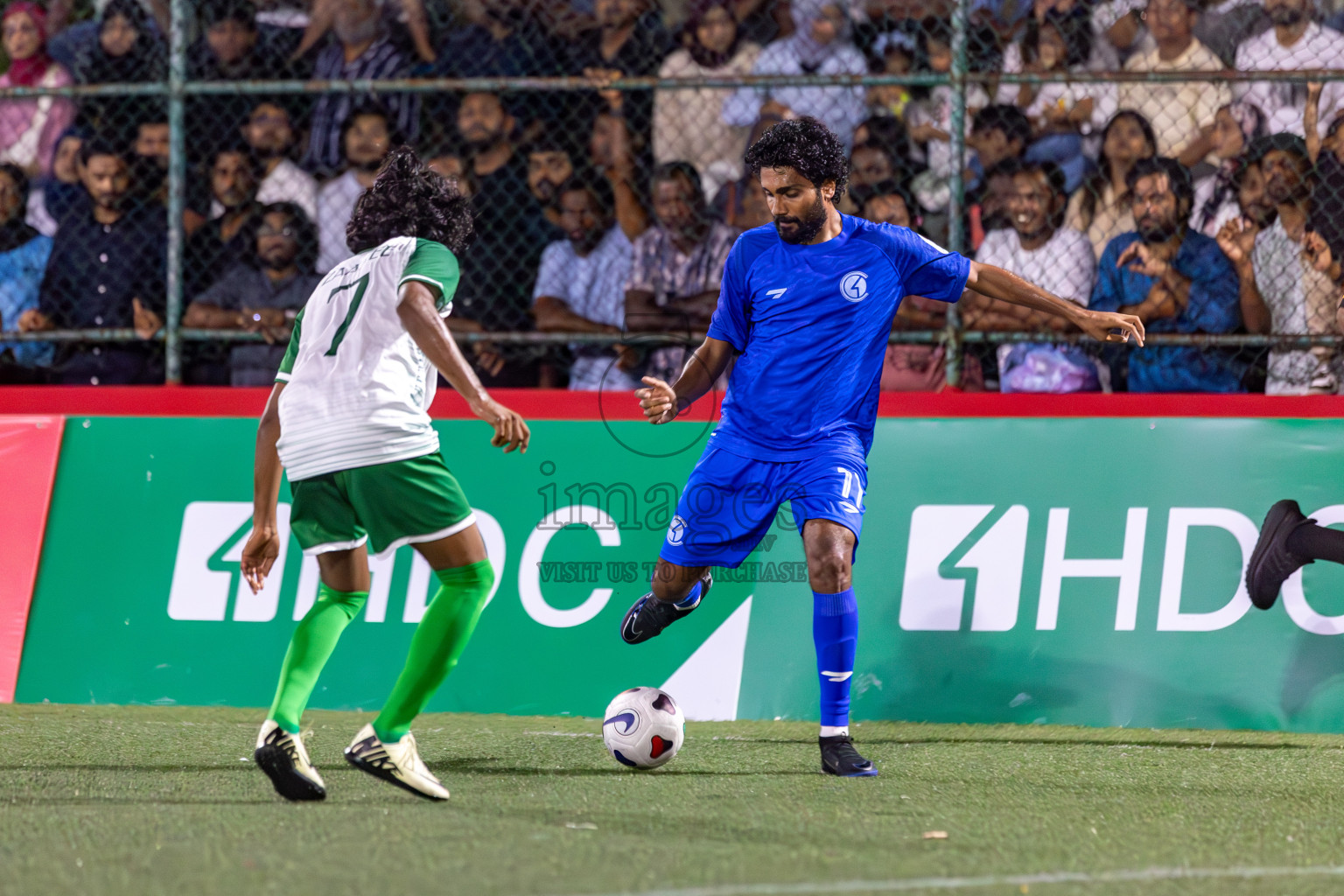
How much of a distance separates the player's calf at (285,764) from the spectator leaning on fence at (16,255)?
4288 millimetres

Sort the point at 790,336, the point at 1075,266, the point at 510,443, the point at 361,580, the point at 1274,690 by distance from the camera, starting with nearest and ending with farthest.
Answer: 1. the point at 510,443
2. the point at 361,580
3. the point at 790,336
4. the point at 1274,690
5. the point at 1075,266

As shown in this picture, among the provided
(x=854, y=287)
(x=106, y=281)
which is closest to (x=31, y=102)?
(x=106, y=281)

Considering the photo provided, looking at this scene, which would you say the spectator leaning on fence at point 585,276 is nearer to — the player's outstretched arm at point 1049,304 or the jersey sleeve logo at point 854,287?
the jersey sleeve logo at point 854,287

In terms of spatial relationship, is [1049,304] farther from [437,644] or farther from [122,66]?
[122,66]

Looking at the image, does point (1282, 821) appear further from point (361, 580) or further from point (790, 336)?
point (361, 580)

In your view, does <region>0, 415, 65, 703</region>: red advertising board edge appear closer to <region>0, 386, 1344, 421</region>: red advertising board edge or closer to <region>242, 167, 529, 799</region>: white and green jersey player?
<region>0, 386, 1344, 421</region>: red advertising board edge

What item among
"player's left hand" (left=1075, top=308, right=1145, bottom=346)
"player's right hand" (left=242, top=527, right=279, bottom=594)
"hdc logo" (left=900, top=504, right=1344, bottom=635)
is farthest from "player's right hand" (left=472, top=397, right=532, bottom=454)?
"hdc logo" (left=900, top=504, right=1344, bottom=635)

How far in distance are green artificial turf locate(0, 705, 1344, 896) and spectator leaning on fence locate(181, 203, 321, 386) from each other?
208cm

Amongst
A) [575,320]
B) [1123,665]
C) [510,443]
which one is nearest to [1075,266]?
[1123,665]

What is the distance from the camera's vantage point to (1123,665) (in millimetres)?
5453

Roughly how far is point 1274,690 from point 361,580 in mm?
3656

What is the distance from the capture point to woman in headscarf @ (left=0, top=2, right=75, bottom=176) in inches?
289

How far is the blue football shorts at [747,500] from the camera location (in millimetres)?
4559

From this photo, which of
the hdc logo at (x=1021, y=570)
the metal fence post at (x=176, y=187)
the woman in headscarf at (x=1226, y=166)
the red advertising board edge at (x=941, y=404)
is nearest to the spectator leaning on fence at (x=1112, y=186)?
the woman in headscarf at (x=1226, y=166)
